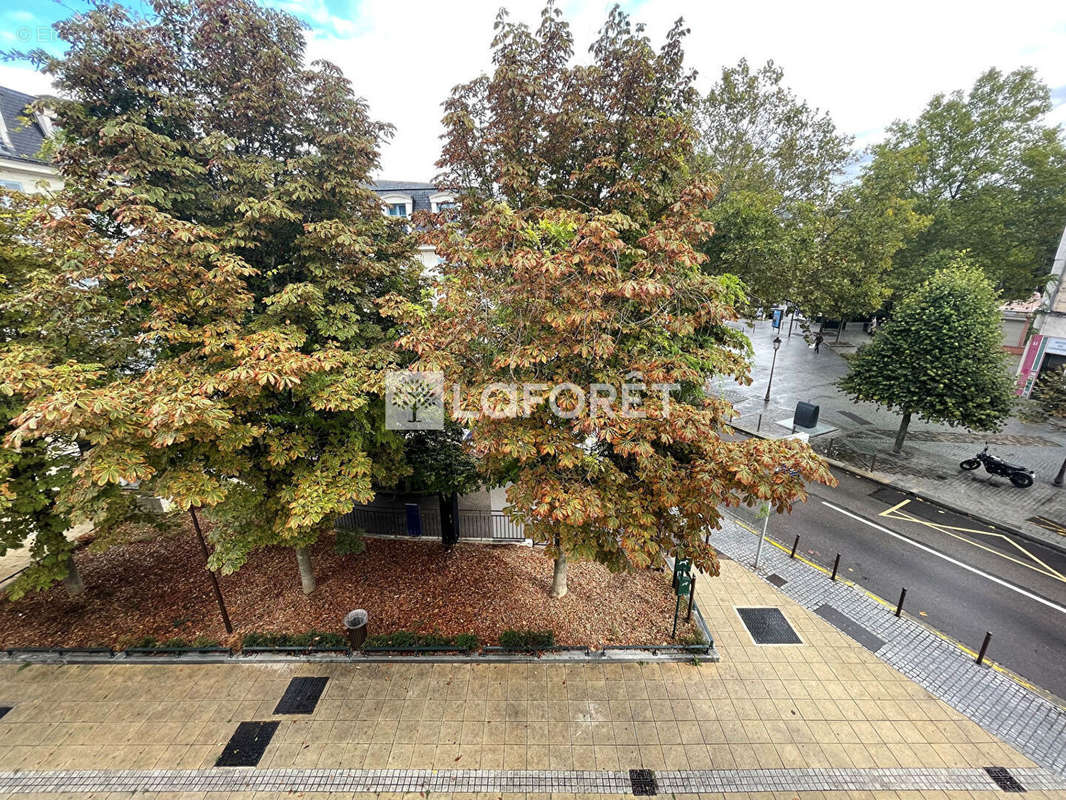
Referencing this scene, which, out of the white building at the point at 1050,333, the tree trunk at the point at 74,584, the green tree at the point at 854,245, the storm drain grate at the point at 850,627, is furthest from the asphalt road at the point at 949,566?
the tree trunk at the point at 74,584

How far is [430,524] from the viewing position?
1258cm

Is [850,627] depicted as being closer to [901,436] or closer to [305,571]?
[305,571]

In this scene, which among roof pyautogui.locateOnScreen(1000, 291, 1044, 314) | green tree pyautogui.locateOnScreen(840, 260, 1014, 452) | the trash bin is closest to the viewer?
the trash bin

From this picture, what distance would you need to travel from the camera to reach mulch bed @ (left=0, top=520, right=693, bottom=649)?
377 inches

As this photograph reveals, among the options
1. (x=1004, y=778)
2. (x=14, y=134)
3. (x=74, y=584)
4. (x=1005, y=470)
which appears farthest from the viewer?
(x=14, y=134)

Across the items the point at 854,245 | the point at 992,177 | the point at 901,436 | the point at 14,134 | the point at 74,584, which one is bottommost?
the point at 74,584

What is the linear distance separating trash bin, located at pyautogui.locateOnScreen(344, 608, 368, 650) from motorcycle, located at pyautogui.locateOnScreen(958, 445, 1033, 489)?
22.9 m

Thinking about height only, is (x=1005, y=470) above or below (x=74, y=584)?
above

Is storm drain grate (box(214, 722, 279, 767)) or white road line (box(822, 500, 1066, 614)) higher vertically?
white road line (box(822, 500, 1066, 614))

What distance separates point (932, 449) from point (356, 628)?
24.9m

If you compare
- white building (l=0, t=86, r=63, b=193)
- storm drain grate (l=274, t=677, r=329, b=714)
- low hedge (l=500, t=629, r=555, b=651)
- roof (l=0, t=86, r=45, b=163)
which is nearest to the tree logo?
low hedge (l=500, t=629, r=555, b=651)

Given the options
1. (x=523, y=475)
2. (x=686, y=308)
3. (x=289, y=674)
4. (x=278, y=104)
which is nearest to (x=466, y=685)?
(x=289, y=674)

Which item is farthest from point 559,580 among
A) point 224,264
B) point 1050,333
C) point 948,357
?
point 1050,333

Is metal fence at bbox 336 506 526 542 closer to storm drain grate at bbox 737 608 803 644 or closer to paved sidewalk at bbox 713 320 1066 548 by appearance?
storm drain grate at bbox 737 608 803 644
